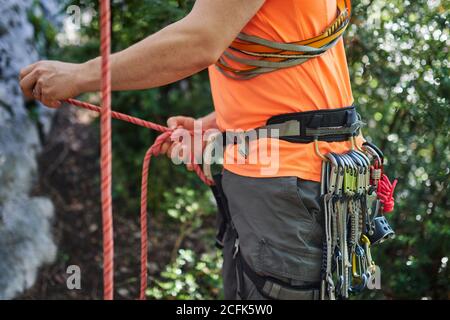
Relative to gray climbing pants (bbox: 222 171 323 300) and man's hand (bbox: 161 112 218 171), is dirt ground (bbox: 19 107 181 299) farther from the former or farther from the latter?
gray climbing pants (bbox: 222 171 323 300)

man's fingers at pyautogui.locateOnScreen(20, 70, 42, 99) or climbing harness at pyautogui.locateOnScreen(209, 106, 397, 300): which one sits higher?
man's fingers at pyautogui.locateOnScreen(20, 70, 42, 99)

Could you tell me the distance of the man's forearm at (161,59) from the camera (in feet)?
4.88

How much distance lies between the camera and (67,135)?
473cm

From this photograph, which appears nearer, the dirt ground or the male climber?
the male climber

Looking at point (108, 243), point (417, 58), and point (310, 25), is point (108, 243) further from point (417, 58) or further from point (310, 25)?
point (417, 58)

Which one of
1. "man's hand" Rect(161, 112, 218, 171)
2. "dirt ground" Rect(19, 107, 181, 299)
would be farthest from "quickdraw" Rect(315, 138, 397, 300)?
"dirt ground" Rect(19, 107, 181, 299)

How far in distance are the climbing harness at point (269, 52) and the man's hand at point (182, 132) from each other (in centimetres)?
54

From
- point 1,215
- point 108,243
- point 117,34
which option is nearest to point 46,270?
point 1,215

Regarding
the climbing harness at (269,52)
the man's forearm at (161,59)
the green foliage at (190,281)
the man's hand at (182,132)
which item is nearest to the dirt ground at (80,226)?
the green foliage at (190,281)

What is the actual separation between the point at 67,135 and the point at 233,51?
3374mm

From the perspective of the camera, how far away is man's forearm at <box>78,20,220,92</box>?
149 cm
